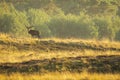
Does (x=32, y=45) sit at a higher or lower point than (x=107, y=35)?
higher

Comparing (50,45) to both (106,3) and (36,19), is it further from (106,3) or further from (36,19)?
(106,3)

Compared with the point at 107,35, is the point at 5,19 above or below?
above

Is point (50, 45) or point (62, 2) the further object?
point (62, 2)

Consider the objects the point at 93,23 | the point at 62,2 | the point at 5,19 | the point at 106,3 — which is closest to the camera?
the point at 5,19

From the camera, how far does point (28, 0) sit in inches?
3398

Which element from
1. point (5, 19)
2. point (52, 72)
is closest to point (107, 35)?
point (5, 19)

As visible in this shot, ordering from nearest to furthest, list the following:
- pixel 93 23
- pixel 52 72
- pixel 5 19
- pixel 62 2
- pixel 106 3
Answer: pixel 52 72, pixel 5 19, pixel 93 23, pixel 106 3, pixel 62 2

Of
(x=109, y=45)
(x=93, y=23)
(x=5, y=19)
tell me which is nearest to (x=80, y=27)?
(x=93, y=23)

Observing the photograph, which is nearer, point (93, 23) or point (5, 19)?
point (5, 19)

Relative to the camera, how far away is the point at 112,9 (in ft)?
276

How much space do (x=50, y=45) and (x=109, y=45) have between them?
6069 millimetres

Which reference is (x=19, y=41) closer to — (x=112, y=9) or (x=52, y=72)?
(x=52, y=72)

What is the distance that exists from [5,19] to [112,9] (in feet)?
120

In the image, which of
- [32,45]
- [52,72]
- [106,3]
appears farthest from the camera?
[106,3]
